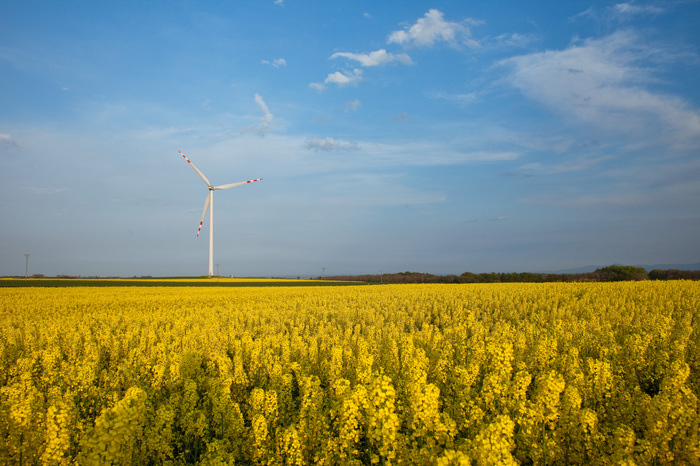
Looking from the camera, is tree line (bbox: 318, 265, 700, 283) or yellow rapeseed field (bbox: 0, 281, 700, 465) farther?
tree line (bbox: 318, 265, 700, 283)

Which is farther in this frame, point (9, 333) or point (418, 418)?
point (9, 333)

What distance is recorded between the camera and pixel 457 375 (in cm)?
734

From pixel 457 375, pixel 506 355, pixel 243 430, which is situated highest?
pixel 506 355

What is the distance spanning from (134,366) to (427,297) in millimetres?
24077

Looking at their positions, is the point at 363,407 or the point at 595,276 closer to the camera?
the point at 363,407

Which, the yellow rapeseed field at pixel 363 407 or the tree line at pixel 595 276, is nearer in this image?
the yellow rapeseed field at pixel 363 407

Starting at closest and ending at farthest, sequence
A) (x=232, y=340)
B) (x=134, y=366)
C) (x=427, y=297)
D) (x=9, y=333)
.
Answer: (x=134, y=366), (x=232, y=340), (x=9, y=333), (x=427, y=297)

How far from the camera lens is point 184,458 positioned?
21.4 ft

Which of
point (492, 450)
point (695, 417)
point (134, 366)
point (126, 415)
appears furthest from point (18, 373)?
point (695, 417)

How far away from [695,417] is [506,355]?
2.71 m

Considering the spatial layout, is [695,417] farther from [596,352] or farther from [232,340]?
[232,340]

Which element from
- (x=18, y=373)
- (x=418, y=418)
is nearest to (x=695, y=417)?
(x=418, y=418)

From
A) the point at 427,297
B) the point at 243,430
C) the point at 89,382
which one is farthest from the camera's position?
the point at 427,297

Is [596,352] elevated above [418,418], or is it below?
below
